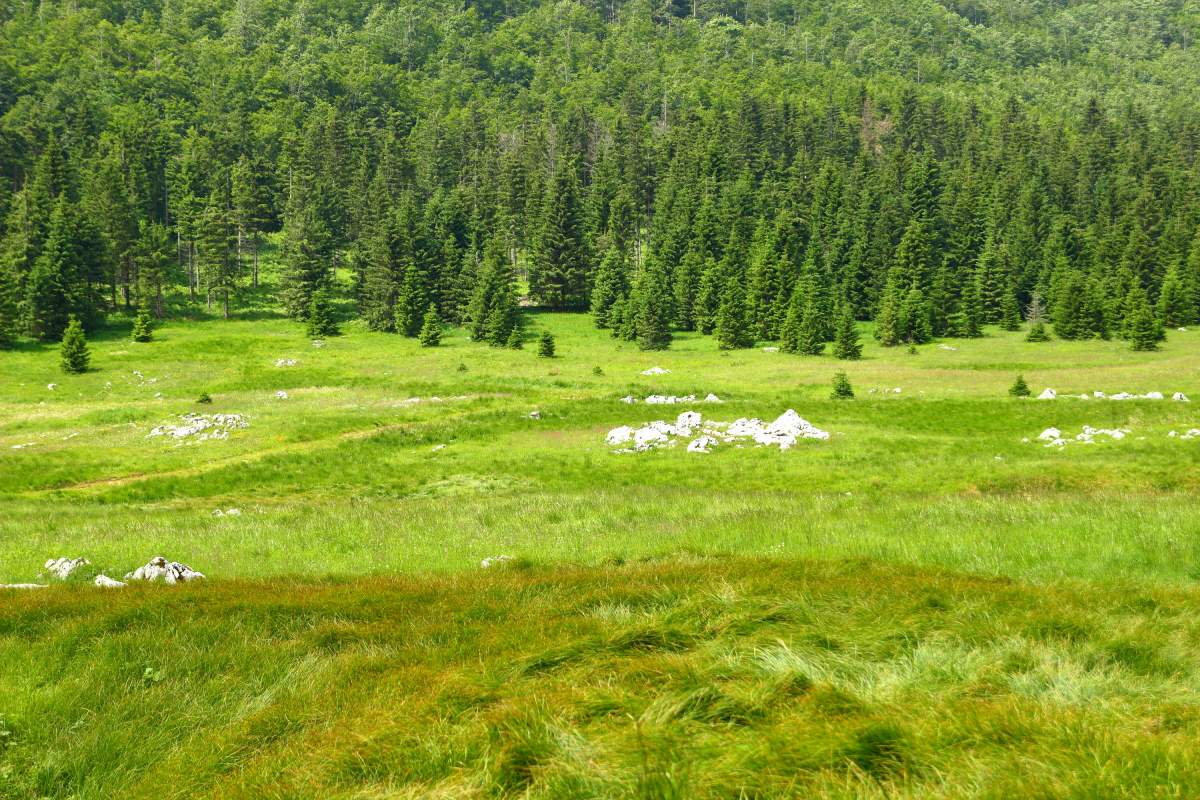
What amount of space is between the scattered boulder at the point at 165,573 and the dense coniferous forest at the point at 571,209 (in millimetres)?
70779

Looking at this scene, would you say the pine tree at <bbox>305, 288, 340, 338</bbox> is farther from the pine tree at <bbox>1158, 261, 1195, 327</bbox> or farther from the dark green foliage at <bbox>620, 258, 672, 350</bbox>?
the pine tree at <bbox>1158, 261, 1195, 327</bbox>

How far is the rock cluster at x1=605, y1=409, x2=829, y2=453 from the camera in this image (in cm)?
3300

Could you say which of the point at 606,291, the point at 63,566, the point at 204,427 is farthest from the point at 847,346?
the point at 63,566

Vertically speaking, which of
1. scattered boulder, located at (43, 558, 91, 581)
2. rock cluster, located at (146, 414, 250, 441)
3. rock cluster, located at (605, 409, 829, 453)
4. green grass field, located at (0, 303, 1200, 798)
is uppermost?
green grass field, located at (0, 303, 1200, 798)

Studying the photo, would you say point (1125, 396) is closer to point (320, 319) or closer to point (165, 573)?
point (165, 573)

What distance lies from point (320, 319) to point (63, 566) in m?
81.7

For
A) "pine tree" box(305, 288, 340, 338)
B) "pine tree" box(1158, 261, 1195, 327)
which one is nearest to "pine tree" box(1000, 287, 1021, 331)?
"pine tree" box(1158, 261, 1195, 327)

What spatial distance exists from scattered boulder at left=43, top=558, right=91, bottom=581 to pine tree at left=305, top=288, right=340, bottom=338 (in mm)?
80096

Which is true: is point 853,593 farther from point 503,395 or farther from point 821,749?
point 503,395

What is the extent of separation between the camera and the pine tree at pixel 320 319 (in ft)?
290

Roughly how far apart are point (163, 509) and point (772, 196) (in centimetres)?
12019

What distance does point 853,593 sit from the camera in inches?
299

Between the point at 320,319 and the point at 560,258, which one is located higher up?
the point at 560,258

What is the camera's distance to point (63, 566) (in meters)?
13.1
